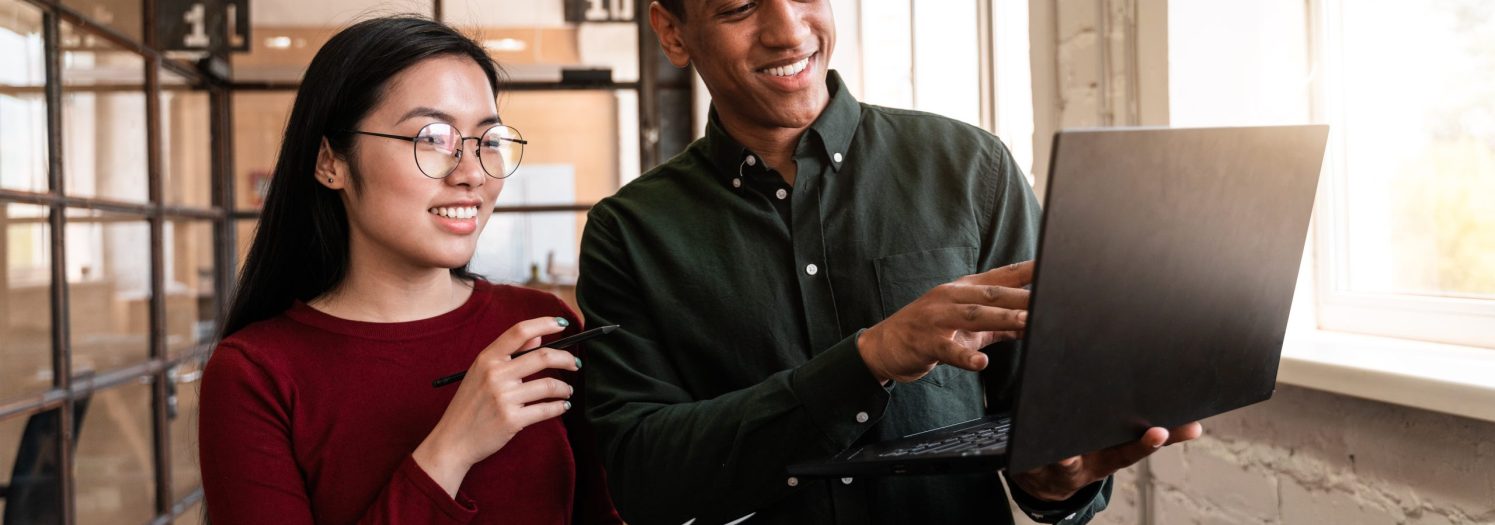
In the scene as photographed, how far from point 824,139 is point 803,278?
165 millimetres

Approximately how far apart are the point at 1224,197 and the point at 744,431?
46cm

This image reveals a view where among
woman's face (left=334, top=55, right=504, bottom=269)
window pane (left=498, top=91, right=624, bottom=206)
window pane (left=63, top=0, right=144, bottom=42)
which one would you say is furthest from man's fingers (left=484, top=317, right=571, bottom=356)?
window pane (left=498, top=91, right=624, bottom=206)

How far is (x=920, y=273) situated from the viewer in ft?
3.73

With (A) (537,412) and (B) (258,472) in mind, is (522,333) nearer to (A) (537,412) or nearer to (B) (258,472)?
(A) (537,412)

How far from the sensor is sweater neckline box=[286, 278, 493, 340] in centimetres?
128

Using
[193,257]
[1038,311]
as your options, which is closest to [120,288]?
[193,257]

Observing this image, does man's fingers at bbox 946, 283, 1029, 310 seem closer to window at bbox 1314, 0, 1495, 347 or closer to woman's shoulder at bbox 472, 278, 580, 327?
woman's shoulder at bbox 472, 278, 580, 327

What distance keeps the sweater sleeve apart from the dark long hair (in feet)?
0.47

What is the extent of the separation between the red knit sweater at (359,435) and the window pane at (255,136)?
2321 mm

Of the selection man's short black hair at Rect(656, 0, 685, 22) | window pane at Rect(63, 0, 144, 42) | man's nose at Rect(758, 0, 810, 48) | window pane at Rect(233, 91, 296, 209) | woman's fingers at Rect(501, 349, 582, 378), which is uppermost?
window pane at Rect(63, 0, 144, 42)

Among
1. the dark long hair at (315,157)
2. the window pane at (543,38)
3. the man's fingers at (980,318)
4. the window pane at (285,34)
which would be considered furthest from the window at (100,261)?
the man's fingers at (980,318)

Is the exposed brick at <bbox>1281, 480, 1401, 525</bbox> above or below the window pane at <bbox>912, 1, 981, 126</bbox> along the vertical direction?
below

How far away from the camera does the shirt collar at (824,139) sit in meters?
1.19

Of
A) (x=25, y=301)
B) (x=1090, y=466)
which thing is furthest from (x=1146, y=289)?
(x=25, y=301)
